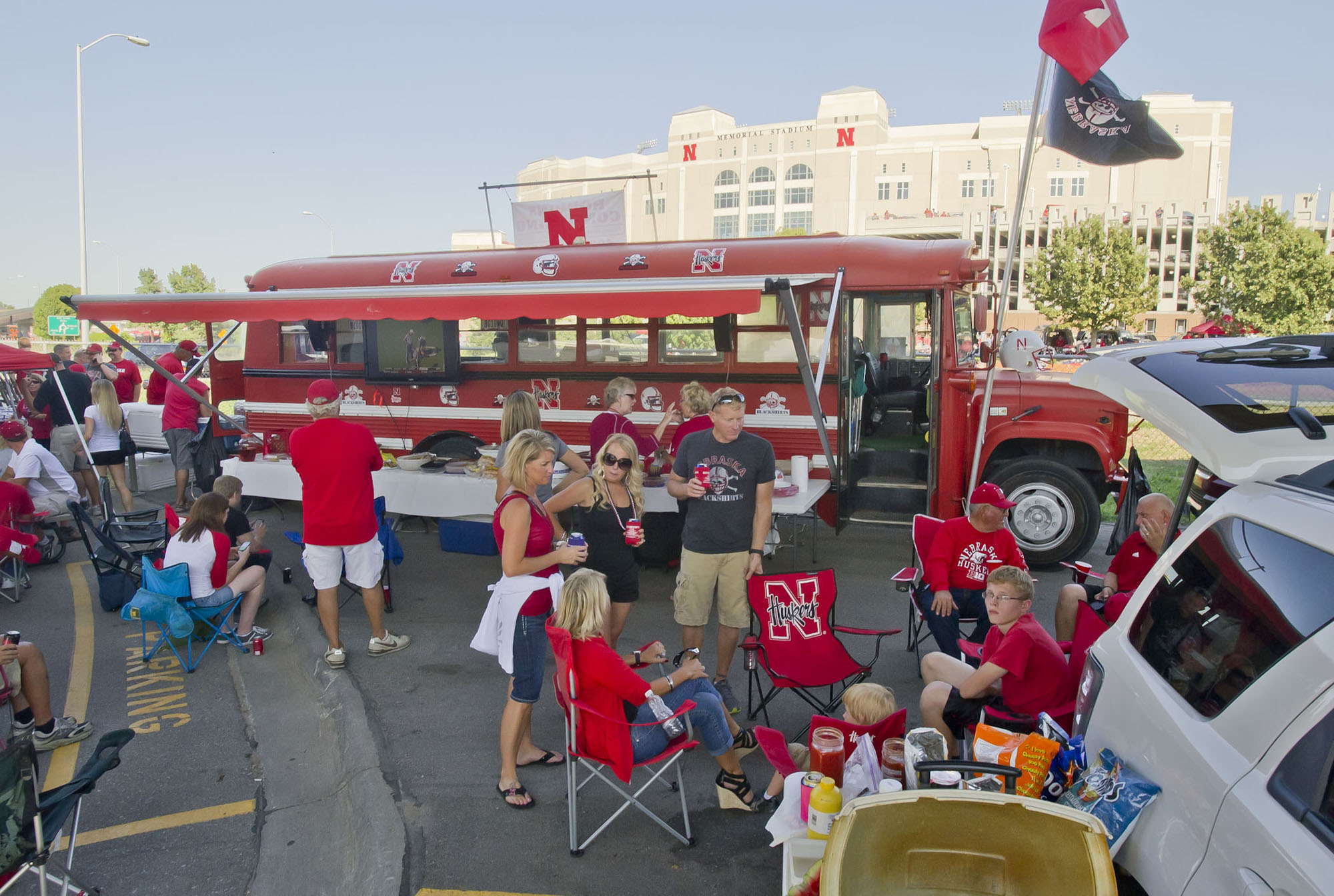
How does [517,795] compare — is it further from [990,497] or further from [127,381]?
[127,381]

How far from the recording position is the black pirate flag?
18.7 ft

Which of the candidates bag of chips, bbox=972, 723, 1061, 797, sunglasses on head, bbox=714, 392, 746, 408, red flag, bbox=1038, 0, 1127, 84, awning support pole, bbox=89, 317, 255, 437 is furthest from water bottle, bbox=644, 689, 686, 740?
awning support pole, bbox=89, 317, 255, 437

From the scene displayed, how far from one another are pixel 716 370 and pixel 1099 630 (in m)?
4.31

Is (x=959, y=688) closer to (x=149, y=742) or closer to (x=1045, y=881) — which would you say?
(x=1045, y=881)

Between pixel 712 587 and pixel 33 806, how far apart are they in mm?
2976

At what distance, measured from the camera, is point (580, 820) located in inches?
142

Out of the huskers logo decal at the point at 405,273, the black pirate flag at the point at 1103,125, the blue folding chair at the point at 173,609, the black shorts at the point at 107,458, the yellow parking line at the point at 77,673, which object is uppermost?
the black pirate flag at the point at 1103,125

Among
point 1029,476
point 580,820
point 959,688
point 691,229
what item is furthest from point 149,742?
point 691,229

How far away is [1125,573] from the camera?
458 centimetres

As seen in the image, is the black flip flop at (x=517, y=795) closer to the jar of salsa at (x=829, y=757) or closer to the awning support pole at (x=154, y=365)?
the jar of salsa at (x=829, y=757)

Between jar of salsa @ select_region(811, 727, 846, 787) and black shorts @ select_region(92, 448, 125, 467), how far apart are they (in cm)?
877

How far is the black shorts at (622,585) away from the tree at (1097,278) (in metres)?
42.3

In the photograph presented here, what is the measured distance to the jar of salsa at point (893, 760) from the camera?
2941 mm

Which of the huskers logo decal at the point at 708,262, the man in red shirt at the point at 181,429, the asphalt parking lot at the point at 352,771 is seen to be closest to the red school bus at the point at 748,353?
the huskers logo decal at the point at 708,262
